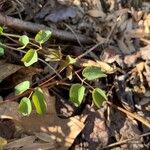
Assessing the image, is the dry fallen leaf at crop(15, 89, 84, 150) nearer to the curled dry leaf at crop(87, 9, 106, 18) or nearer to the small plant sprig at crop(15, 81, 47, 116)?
the small plant sprig at crop(15, 81, 47, 116)

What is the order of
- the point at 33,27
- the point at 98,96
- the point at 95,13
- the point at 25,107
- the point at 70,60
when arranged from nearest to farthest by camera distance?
the point at 25,107
the point at 98,96
the point at 70,60
the point at 33,27
the point at 95,13

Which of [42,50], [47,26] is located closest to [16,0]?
[47,26]

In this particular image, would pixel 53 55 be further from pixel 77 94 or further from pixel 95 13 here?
pixel 95 13

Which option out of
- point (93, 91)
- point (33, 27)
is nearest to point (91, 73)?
point (93, 91)

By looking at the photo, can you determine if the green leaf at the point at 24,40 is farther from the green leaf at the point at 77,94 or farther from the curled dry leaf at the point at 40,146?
the curled dry leaf at the point at 40,146

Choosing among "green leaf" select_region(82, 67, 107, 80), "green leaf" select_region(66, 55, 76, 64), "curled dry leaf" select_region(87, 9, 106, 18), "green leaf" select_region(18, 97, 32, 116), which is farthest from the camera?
"curled dry leaf" select_region(87, 9, 106, 18)

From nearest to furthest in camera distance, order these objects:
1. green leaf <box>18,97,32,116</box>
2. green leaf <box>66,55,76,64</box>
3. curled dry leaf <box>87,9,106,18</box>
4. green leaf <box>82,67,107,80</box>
Answer: green leaf <box>18,97,32,116</box> → green leaf <box>82,67,107,80</box> → green leaf <box>66,55,76,64</box> → curled dry leaf <box>87,9,106,18</box>

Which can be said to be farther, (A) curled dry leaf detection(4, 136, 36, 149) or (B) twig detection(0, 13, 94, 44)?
(B) twig detection(0, 13, 94, 44)

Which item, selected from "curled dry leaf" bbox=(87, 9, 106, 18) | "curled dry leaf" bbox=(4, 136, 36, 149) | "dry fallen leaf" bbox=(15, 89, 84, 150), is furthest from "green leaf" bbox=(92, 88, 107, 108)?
"curled dry leaf" bbox=(87, 9, 106, 18)

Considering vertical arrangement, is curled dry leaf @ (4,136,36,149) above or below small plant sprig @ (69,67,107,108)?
below
